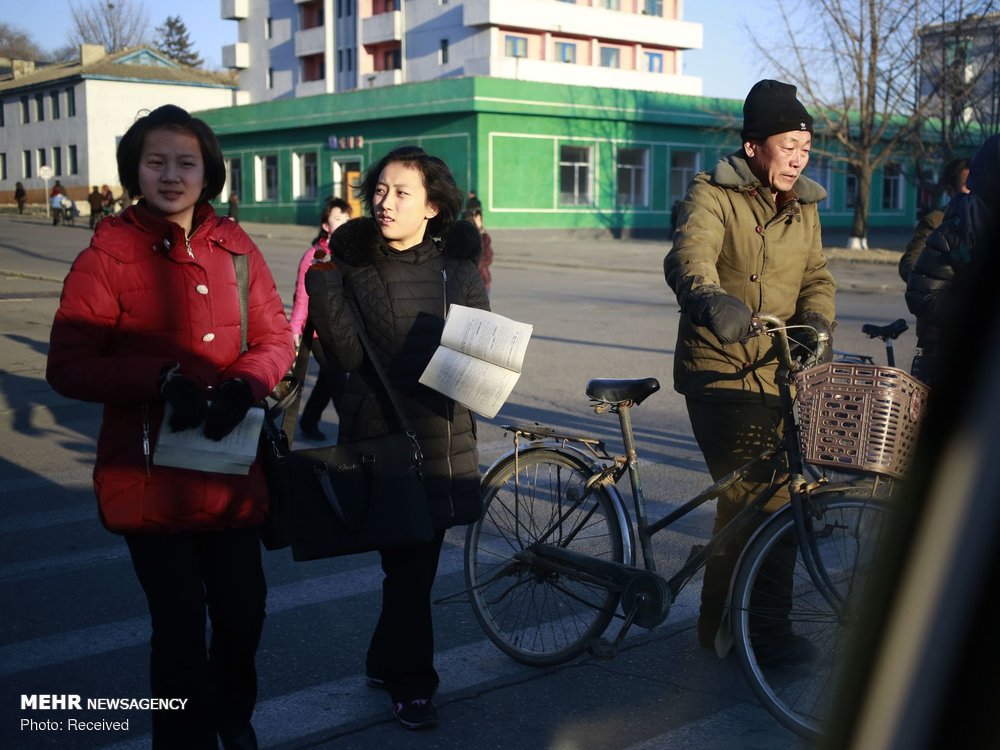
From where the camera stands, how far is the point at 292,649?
466 centimetres

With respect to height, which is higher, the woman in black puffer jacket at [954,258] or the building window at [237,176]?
the building window at [237,176]

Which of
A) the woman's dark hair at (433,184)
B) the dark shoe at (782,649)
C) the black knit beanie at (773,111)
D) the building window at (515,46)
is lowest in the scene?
the dark shoe at (782,649)

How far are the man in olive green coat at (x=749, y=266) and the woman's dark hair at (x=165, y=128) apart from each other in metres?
1.61

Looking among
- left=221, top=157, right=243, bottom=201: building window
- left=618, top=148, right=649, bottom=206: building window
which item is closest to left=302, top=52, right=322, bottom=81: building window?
left=221, top=157, right=243, bottom=201: building window

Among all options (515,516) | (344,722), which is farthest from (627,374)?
(344,722)

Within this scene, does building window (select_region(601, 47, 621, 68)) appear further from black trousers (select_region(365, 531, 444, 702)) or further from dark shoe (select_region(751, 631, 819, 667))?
dark shoe (select_region(751, 631, 819, 667))

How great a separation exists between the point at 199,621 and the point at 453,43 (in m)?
57.8

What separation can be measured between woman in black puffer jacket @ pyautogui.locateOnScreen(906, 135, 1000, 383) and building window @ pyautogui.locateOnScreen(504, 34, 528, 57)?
177 feet

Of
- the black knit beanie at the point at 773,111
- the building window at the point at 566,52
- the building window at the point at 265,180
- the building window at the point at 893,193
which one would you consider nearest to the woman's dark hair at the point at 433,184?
the black knit beanie at the point at 773,111

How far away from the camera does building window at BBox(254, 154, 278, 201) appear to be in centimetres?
5212

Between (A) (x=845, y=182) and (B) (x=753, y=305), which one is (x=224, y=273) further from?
(A) (x=845, y=182)

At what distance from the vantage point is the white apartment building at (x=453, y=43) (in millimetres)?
57156

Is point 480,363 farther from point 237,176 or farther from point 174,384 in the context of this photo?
point 237,176

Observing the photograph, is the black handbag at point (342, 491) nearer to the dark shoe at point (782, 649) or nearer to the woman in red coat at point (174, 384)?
the woman in red coat at point (174, 384)
